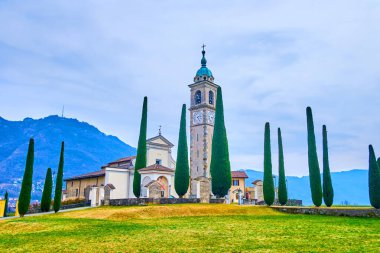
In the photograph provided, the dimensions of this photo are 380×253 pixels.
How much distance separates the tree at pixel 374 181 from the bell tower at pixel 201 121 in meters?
23.7

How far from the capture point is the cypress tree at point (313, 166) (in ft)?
116

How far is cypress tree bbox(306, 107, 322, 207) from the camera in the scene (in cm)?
3538

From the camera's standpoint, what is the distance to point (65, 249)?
12844 millimetres

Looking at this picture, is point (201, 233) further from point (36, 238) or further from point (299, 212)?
point (299, 212)

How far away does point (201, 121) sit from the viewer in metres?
52.2

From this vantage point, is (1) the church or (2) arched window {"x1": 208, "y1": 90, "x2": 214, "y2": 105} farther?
(2) arched window {"x1": 208, "y1": 90, "x2": 214, "y2": 105}

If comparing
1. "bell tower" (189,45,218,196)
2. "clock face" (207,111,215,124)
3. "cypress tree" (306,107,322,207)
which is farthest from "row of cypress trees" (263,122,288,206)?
"clock face" (207,111,215,124)

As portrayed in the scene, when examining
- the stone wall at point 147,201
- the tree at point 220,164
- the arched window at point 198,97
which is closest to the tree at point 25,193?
the stone wall at point 147,201

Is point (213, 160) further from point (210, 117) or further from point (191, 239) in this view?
point (191, 239)

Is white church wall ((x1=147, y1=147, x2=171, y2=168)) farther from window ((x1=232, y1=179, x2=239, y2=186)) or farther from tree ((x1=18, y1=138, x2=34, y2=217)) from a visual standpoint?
tree ((x1=18, y1=138, x2=34, y2=217))

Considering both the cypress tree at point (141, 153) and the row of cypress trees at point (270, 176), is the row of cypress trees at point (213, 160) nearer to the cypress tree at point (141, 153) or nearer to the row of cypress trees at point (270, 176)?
the cypress tree at point (141, 153)

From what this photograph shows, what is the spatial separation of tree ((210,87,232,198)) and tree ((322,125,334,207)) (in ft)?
37.2

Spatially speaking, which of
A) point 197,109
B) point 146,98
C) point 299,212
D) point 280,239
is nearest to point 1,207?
point 146,98

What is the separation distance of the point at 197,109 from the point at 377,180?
2951cm
